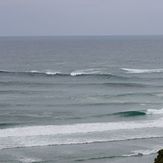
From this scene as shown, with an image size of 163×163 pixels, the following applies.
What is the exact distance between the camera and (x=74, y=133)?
124ft

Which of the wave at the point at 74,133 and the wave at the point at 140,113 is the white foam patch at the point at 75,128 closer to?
the wave at the point at 74,133

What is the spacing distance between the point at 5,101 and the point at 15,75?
23.5 meters

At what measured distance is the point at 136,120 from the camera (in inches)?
1698

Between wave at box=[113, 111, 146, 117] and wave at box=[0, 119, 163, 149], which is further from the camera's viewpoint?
wave at box=[113, 111, 146, 117]

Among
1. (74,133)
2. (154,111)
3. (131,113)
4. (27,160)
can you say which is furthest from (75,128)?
(154,111)

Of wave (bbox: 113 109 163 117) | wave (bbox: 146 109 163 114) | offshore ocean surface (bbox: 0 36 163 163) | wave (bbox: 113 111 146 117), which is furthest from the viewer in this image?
wave (bbox: 146 109 163 114)

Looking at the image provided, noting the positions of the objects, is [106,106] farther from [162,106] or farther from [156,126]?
[156,126]

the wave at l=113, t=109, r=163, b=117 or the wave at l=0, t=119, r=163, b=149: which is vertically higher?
the wave at l=113, t=109, r=163, b=117

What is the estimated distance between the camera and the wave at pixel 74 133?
116ft

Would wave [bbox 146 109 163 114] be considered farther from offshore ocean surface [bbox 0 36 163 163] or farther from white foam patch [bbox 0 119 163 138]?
white foam patch [bbox 0 119 163 138]

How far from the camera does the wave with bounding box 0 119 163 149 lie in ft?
116

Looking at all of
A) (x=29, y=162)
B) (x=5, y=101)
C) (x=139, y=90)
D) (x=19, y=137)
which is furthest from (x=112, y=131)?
(x=139, y=90)

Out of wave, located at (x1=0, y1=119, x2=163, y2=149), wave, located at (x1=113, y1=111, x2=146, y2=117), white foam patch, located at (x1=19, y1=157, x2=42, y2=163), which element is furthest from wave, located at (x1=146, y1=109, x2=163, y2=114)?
white foam patch, located at (x1=19, y1=157, x2=42, y2=163)

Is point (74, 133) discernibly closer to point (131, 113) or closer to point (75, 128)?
point (75, 128)
